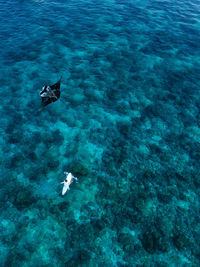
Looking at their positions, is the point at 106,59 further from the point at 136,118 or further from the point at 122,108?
the point at 136,118

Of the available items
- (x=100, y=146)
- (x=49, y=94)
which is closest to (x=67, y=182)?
(x=100, y=146)

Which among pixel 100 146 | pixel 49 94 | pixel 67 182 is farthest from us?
pixel 49 94

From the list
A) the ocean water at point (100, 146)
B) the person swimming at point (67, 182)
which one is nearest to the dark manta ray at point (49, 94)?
the ocean water at point (100, 146)

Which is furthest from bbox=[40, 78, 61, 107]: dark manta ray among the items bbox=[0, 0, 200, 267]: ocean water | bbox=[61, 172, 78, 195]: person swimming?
bbox=[61, 172, 78, 195]: person swimming

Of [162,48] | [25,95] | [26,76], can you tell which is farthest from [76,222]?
[162,48]

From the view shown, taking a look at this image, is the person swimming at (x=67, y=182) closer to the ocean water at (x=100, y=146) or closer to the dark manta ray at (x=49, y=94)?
the ocean water at (x=100, y=146)

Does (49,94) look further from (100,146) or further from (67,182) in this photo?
(67,182)
